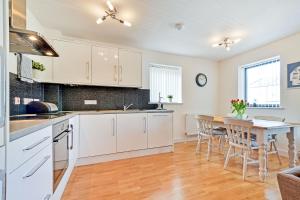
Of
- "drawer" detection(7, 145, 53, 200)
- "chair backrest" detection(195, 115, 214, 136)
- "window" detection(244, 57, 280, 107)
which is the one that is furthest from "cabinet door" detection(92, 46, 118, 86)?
"window" detection(244, 57, 280, 107)

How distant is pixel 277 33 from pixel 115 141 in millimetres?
3616

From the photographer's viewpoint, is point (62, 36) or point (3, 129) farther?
point (62, 36)

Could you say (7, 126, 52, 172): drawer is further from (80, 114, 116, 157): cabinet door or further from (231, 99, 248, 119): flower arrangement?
(231, 99, 248, 119): flower arrangement

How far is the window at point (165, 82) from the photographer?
4148mm

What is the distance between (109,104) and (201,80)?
105 inches

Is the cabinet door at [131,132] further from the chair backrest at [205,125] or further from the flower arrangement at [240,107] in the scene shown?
the flower arrangement at [240,107]

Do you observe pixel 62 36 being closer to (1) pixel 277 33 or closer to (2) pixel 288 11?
(2) pixel 288 11

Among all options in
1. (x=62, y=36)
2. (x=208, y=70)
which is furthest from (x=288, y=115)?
(x=62, y=36)

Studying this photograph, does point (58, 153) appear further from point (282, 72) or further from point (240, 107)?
point (282, 72)

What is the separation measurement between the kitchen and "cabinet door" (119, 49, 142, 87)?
20 mm

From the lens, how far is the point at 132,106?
375 centimetres

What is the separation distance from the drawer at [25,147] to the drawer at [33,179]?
3cm

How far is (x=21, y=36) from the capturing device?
1.42 metres

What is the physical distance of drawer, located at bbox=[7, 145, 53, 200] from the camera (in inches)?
32.6
